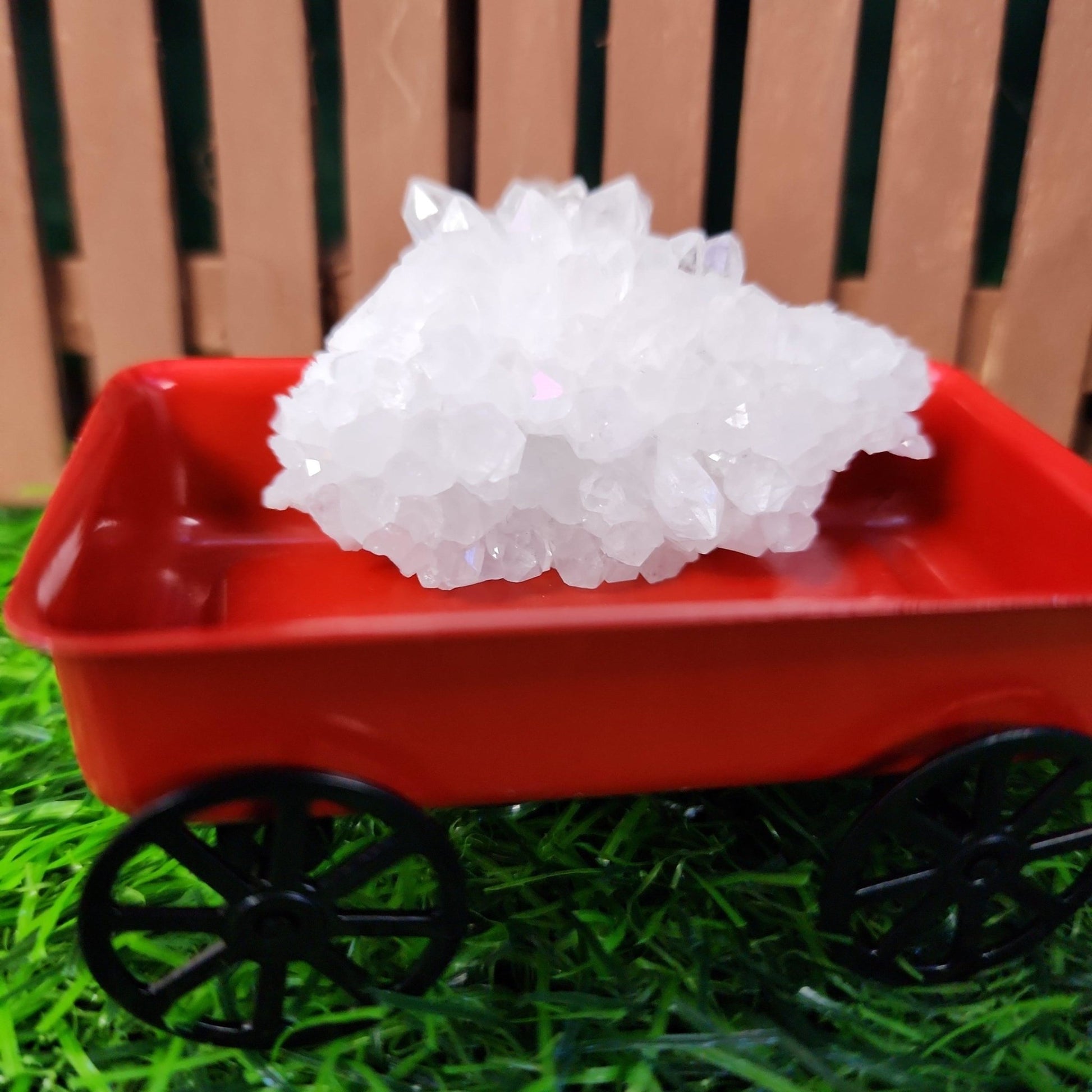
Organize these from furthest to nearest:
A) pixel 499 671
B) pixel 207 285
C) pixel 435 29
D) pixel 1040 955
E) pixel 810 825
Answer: pixel 207 285
pixel 435 29
pixel 810 825
pixel 1040 955
pixel 499 671

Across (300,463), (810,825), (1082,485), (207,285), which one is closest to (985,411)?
(1082,485)

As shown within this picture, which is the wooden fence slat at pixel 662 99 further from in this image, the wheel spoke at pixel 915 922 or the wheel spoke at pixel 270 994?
the wheel spoke at pixel 270 994

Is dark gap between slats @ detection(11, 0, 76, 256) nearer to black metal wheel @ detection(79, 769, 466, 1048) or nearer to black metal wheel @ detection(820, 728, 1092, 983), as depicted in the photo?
black metal wheel @ detection(79, 769, 466, 1048)

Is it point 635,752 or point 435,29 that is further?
point 435,29

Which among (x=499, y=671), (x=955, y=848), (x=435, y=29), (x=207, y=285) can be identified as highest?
(x=435, y=29)

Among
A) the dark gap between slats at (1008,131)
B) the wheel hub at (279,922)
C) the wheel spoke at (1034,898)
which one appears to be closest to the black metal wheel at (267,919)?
the wheel hub at (279,922)

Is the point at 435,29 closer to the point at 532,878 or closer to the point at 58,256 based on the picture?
the point at 58,256

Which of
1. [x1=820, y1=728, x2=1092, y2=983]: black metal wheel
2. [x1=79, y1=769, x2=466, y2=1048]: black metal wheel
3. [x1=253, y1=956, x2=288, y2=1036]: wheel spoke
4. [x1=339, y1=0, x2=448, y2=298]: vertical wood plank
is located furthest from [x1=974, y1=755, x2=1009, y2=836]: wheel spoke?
[x1=339, y1=0, x2=448, y2=298]: vertical wood plank

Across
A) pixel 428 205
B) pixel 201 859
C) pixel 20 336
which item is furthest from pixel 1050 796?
pixel 20 336
